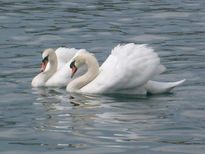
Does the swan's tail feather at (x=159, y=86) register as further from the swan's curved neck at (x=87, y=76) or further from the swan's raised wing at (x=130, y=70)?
the swan's curved neck at (x=87, y=76)

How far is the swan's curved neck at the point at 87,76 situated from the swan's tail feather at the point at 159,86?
103 cm

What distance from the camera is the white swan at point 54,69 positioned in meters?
14.6

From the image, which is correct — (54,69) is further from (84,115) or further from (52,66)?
(84,115)

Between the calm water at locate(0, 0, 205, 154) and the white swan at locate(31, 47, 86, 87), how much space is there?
0.81 ft

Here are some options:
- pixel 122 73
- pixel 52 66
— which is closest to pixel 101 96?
pixel 122 73

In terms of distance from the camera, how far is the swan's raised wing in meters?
13.0

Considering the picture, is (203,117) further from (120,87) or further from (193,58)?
(193,58)

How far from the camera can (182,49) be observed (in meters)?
17.6

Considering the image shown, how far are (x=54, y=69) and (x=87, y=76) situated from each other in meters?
1.48

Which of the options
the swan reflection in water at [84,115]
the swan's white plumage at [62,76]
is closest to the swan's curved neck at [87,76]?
the swan reflection in water at [84,115]

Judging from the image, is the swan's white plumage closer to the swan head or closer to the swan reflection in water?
the swan head

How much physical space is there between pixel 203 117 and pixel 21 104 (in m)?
2.98

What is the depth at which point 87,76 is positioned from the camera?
14.0m

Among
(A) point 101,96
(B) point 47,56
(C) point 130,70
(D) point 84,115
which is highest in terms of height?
(C) point 130,70
